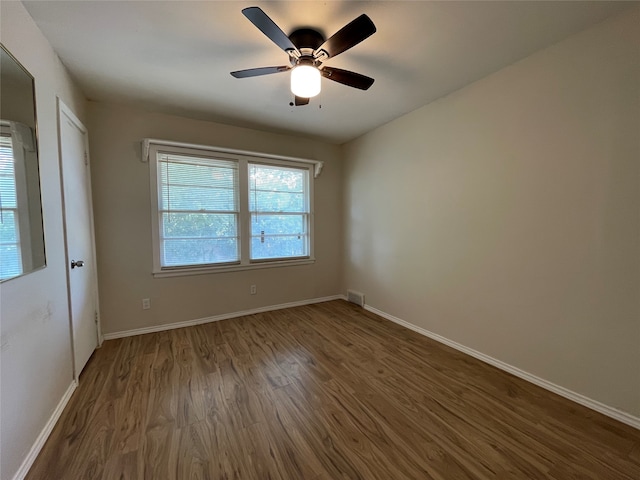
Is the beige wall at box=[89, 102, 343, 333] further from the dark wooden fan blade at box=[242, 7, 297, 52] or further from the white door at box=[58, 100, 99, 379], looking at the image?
the dark wooden fan blade at box=[242, 7, 297, 52]

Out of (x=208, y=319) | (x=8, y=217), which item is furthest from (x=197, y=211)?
(x=8, y=217)

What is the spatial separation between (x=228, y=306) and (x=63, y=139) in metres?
2.33

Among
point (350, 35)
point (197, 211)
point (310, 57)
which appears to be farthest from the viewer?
point (197, 211)

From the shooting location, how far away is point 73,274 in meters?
2.07

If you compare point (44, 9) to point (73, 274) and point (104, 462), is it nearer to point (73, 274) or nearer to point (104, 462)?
point (73, 274)

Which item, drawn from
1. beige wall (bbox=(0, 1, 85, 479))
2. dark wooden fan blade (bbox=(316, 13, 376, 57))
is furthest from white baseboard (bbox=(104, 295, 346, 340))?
dark wooden fan blade (bbox=(316, 13, 376, 57))

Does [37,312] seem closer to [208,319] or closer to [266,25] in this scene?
[208,319]

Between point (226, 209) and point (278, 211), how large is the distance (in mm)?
738

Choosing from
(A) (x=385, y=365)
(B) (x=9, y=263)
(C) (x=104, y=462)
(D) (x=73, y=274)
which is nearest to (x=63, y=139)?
(D) (x=73, y=274)

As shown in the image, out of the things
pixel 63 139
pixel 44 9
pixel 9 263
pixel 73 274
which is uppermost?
pixel 44 9

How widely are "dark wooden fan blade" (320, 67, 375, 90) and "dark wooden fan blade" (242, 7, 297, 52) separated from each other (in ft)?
0.93

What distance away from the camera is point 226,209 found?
338 centimetres

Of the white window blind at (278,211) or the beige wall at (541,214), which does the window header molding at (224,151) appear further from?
the beige wall at (541,214)

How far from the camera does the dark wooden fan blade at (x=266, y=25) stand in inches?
50.6
